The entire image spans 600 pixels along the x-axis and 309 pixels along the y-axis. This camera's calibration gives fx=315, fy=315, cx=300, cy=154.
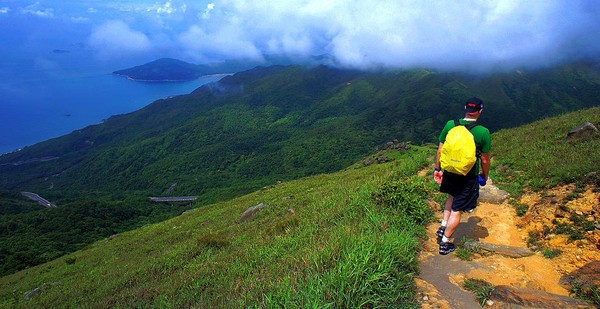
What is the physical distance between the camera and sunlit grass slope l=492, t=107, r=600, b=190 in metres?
8.92

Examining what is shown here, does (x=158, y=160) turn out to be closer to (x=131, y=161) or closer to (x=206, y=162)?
(x=131, y=161)

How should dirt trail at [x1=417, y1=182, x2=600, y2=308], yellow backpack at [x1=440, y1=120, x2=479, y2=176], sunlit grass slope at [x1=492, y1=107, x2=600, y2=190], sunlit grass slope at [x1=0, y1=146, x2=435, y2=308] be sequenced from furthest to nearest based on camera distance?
sunlit grass slope at [x1=492, y1=107, x2=600, y2=190]
yellow backpack at [x1=440, y1=120, x2=479, y2=176]
dirt trail at [x1=417, y1=182, x2=600, y2=308]
sunlit grass slope at [x1=0, y1=146, x2=435, y2=308]

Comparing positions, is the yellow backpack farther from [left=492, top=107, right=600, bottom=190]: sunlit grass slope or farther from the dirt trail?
[left=492, top=107, right=600, bottom=190]: sunlit grass slope

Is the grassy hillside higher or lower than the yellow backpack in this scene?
lower

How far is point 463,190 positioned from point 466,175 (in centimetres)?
34

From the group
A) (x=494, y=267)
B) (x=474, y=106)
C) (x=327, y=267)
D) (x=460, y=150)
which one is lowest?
(x=494, y=267)

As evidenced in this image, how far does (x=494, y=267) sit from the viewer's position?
615 centimetres

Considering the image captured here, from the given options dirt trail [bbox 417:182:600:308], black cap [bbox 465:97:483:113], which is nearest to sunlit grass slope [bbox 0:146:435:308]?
dirt trail [bbox 417:182:600:308]

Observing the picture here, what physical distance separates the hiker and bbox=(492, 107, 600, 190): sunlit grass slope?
13.0ft

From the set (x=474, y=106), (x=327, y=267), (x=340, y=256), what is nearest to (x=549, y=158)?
(x=474, y=106)

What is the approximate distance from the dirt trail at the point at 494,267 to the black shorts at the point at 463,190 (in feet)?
2.97

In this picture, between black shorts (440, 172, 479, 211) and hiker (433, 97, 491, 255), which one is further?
black shorts (440, 172, 479, 211)

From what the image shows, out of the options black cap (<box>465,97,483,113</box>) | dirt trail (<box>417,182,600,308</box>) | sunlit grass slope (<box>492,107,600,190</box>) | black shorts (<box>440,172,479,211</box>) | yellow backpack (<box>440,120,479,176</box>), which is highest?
black cap (<box>465,97,483,113</box>)

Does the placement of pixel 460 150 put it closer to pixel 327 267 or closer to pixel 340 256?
pixel 340 256
